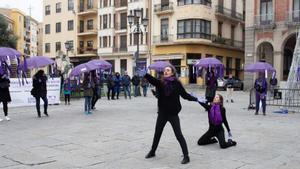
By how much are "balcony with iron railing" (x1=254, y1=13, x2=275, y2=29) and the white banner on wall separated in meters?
23.3

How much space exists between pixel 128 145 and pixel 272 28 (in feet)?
100

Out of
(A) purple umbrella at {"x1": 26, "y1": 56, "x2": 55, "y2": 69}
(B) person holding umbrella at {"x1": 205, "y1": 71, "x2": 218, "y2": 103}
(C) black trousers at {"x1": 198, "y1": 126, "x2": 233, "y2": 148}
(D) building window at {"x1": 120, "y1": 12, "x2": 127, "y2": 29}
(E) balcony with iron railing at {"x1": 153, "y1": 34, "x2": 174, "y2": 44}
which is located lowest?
(C) black trousers at {"x1": 198, "y1": 126, "x2": 233, "y2": 148}

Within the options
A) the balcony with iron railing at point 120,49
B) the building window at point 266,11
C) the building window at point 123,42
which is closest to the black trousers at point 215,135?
the building window at point 266,11

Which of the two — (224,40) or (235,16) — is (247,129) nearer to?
(224,40)

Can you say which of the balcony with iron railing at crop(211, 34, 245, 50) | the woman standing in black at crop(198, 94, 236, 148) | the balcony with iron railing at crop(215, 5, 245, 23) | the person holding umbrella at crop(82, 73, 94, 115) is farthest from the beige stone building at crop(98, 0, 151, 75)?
the woman standing in black at crop(198, 94, 236, 148)

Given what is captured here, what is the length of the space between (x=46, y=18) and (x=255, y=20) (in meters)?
36.6

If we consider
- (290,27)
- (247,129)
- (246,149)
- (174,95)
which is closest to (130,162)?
(174,95)

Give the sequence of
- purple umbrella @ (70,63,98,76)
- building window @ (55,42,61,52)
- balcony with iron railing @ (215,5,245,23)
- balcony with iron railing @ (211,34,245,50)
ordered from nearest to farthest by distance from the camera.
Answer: purple umbrella @ (70,63,98,76), balcony with iron railing @ (211,34,245,50), balcony with iron railing @ (215,5,245,23), building window @ (55,42,61,52)

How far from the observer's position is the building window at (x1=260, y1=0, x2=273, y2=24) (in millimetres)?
36094

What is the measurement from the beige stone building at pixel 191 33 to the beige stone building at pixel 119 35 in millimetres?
1962

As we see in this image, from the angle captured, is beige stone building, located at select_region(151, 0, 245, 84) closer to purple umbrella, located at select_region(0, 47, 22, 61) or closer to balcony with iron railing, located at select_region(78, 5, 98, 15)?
balcony with iron railing, located at select_region(78, 5, 98, 15)

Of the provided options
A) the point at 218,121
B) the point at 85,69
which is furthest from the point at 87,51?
the point at 218,121

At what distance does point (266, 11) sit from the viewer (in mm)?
36375

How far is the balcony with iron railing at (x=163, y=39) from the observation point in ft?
147
